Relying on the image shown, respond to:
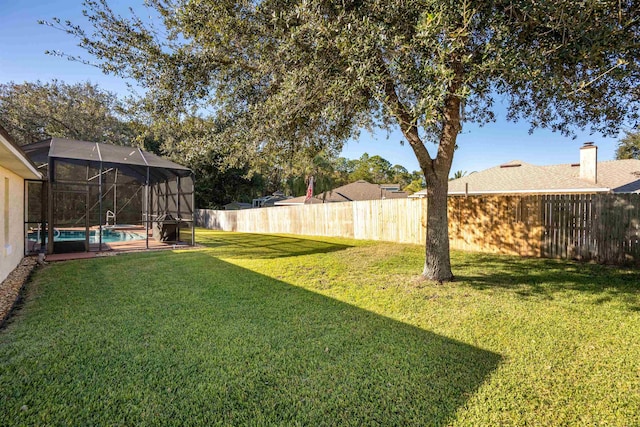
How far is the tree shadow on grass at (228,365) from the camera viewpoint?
2.23 metres

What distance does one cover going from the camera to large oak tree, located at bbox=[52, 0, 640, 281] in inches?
144

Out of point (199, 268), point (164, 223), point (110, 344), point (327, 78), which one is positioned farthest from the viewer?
point (164, 223)

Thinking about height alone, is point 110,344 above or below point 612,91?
below

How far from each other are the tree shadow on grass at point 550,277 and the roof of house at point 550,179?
4.70 metres

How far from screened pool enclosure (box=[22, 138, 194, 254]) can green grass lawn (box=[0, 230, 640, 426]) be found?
13.9ft

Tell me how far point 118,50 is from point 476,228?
969 centimetres

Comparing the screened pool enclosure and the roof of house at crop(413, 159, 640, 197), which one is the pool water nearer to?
the screened pool enclosure

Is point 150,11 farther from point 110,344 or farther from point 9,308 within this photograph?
point 110,344

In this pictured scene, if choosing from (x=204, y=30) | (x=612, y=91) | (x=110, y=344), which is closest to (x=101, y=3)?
(x=204, y=30)

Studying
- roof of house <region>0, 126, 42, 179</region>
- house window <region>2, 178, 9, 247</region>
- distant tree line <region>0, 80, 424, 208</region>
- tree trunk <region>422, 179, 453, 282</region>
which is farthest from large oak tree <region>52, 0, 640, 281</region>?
house window <region>2, 178, 9, 247</region>

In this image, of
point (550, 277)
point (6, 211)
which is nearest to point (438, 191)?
point (550, 277)

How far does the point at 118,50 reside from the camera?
560 cm

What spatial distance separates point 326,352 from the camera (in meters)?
3.16

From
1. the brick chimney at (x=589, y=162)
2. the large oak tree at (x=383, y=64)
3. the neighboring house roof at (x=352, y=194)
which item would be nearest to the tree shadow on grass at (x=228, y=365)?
the large oak tree at (x=383, y=64)
